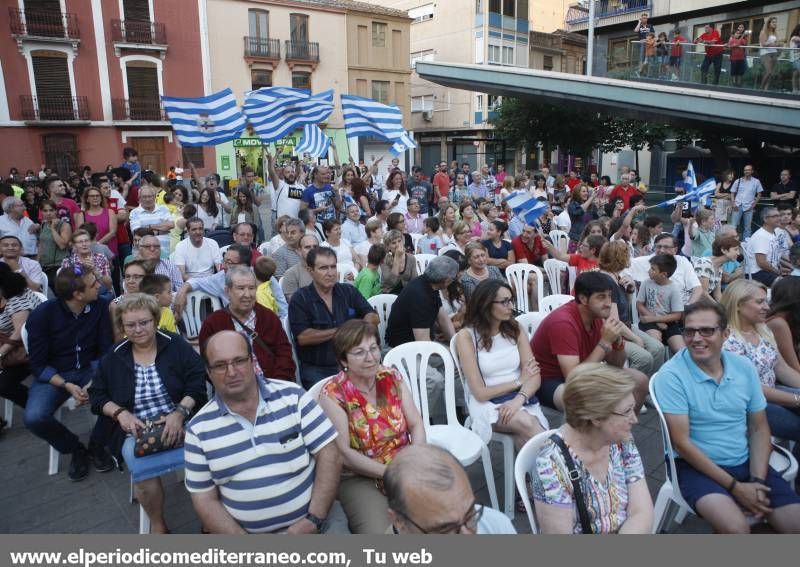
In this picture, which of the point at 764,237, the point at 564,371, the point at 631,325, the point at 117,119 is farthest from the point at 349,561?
the point at 117,119

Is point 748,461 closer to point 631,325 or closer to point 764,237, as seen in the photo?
point 631,325

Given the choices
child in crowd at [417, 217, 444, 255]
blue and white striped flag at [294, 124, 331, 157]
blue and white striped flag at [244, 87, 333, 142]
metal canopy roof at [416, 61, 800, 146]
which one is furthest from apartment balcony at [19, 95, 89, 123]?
child in crowd at [417, 217, 444, 255]

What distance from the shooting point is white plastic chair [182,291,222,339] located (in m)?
4.90

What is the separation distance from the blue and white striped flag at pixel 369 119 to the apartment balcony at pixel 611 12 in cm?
1878

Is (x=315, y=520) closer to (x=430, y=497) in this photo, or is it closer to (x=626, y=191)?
(x=430, y=497)

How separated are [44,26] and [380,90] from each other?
1718 centimetres

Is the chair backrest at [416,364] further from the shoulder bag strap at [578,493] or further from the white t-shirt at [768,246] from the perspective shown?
the white t-shirt at [768,246]

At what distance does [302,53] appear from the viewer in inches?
1145

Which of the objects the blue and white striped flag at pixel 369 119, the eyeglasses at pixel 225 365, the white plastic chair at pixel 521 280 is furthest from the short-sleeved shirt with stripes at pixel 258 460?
the blue and white striped flag at pixel 369 119

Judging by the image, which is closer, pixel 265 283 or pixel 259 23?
pixel 265 283

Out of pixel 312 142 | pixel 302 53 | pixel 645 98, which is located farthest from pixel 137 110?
pixel 645 98

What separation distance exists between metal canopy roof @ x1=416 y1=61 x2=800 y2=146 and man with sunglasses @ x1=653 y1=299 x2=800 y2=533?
449 inches

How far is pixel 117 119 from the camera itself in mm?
24109

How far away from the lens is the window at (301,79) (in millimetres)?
29297
